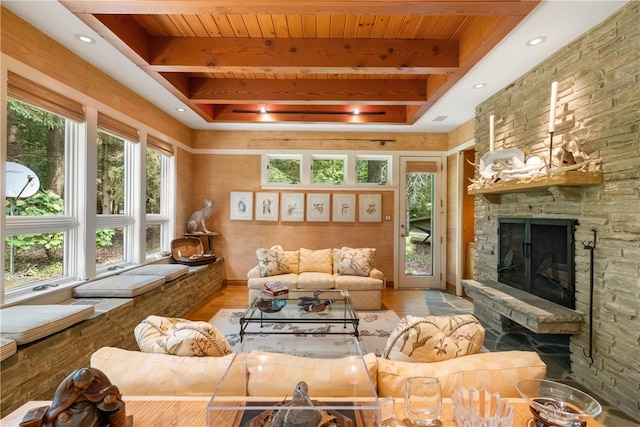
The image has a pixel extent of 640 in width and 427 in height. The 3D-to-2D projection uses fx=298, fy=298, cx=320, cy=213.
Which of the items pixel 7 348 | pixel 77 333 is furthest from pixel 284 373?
pixel 77 333

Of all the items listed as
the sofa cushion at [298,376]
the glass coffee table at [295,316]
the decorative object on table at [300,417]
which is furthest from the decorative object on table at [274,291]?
the decorative object on table at [300,417]

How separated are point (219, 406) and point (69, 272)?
2811 millimetres

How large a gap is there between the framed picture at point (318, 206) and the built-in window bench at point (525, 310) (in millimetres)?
2519

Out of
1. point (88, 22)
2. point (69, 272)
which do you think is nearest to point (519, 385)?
point (88, 22)

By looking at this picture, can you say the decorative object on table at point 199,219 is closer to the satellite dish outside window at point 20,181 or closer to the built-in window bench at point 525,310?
the satellite dish outside window at point 20,181

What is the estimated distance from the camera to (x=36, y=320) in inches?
74.1

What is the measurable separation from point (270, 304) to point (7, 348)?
1951 mm

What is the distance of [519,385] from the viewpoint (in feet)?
3.48

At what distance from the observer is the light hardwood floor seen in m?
3.96

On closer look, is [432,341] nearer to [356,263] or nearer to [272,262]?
[356,263]

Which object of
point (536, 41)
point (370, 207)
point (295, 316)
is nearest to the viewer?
point (536, 41)

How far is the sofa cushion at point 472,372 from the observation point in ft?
3.85

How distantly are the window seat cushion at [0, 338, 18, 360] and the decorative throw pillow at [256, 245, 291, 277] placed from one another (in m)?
2.84

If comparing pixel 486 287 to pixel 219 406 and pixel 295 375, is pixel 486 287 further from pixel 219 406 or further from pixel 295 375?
pixel 219 406
